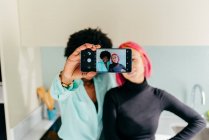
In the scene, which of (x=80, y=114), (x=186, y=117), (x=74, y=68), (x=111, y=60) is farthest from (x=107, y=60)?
(x=186, y=117)

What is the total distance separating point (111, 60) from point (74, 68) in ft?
0.47

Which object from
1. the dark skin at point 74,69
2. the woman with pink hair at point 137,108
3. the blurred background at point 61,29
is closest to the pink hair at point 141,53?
the woman with pink hair at point 137,108

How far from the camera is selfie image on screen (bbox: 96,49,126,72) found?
73cm

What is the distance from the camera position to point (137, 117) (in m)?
0.78

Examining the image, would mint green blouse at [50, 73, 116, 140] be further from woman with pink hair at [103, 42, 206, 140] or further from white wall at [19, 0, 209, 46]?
white wall at [19, 0, 209, 46]

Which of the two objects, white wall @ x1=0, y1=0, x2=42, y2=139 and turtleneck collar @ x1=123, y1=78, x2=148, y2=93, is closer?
turtleneck collar @ x1=123, y1=78, x2=148, y2=93

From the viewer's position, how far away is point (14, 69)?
108cm

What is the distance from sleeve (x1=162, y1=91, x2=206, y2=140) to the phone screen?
199 millimetres

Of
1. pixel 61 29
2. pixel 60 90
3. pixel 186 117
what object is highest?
pixel 61 29

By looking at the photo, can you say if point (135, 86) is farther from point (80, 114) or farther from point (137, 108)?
point (80, 114)

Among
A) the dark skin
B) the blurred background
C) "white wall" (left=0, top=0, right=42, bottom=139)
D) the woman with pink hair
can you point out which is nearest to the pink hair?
the woman with pink hair

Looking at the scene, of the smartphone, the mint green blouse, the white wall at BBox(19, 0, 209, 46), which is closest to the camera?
the smartphone

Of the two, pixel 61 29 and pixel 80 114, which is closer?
pixel 80 114

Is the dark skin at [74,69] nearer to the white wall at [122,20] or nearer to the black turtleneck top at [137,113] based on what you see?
the black turtleneck top at [137,113]
